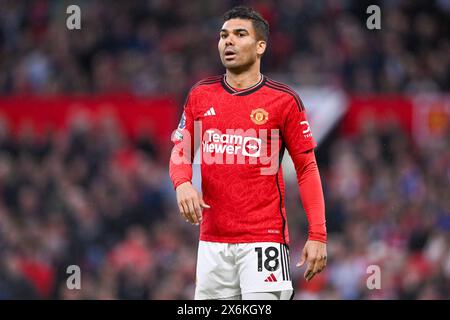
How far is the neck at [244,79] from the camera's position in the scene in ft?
22.4

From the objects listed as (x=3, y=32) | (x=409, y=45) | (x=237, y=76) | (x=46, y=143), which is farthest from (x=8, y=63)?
(x=237, y=76)

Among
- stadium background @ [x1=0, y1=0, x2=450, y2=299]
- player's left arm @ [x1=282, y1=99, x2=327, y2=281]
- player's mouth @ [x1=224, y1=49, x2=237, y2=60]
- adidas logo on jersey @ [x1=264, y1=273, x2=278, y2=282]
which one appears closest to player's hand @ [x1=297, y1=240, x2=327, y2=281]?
player's left arm @ [x1=282, y1=99, x2=327, y2=281]

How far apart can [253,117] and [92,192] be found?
8.68 m

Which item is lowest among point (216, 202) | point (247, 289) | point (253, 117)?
point (247, 289)

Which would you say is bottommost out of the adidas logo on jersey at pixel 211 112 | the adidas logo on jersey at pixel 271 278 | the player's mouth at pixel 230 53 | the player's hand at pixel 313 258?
the adidas logo on jersey at pixel 271 278

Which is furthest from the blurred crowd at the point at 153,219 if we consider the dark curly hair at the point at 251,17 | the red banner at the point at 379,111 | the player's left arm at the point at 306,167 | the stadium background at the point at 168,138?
the dark curly hair at the point at 251,17

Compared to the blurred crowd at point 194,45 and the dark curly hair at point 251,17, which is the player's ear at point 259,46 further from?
the blurred crowd at point 194,45

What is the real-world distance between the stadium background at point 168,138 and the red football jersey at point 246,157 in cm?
510

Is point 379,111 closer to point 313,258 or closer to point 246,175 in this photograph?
point 246,175

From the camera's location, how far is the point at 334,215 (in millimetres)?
14289

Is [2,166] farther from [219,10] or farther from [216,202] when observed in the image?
[216,202]

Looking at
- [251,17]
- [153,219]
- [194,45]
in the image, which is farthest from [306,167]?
[194,45]

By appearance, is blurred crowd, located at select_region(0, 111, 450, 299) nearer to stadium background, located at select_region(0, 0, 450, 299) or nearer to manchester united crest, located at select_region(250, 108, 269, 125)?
stadium background, located at select_region(0, 0, 450, 299)

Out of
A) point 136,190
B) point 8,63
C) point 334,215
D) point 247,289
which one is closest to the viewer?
point 247,289
